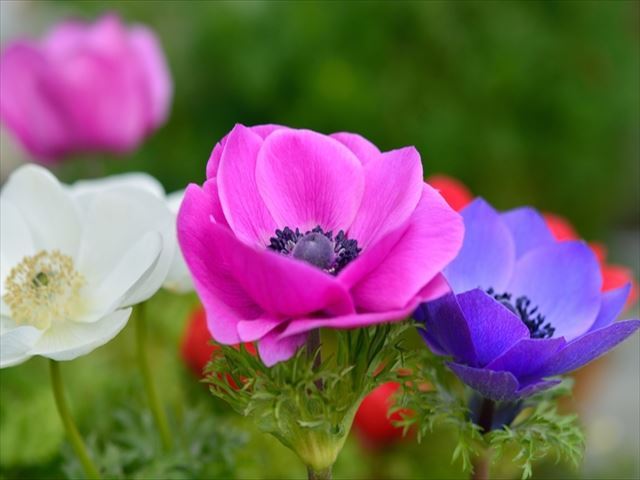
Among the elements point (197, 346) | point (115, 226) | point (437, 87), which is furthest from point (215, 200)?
point (437, 87)

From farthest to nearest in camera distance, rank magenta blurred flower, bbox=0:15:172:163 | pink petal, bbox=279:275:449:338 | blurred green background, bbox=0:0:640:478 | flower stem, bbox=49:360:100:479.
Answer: blurred green background, bbox=0:0:640:478 < magenta blurred flower, bbox=0:15:172:163 < flower stem, bbox=49:360:100:479 < pink petal, bbox=279:275:449:338

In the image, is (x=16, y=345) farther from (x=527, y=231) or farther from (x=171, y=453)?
(x=527, y=231)

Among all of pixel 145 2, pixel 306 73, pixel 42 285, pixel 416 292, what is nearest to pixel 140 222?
pixel 42 285

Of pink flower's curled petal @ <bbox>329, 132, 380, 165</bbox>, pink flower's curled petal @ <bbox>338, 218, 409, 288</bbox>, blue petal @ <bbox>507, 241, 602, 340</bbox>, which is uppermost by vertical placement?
pink flower's curled petal @ <bbox>329, 132, 380, 165</bbox>

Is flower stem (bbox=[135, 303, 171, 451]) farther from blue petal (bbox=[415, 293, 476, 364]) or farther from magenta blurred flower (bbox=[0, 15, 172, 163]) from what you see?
magenta blurred flower (bbox=[0, 15, 172, 163])

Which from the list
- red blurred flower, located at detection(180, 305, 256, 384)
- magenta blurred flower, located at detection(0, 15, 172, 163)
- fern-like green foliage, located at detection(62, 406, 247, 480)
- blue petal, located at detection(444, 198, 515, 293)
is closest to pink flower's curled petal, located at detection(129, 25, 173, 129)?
magenta blurred flower, located at detection(0, 15, 172, 163)

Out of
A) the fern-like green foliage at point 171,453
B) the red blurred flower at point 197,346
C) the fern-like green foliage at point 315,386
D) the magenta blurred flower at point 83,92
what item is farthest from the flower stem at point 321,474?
the magenta blurred flower at point 83,92
